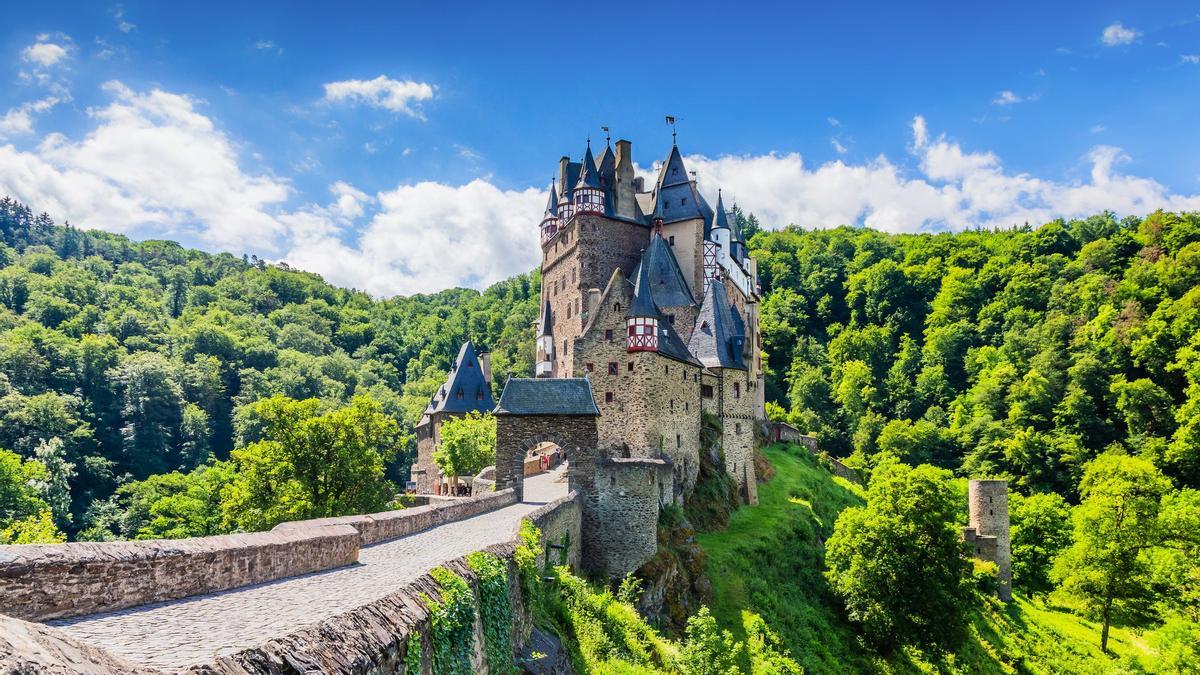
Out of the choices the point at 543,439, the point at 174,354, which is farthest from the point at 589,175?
the point at 174,354

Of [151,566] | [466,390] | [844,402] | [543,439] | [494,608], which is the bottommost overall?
[494,608]

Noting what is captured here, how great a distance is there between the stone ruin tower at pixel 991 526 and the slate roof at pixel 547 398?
30616 mm

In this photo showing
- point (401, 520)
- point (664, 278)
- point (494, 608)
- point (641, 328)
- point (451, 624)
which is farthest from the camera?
point (664, 278)

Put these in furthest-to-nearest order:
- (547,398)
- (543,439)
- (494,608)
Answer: (547,398) < (543,439) < (494,608)

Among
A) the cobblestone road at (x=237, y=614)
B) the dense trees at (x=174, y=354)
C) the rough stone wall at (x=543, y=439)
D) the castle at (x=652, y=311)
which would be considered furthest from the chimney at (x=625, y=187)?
the cobblestone road at (x=237, y=614)

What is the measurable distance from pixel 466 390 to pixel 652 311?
2320 cm

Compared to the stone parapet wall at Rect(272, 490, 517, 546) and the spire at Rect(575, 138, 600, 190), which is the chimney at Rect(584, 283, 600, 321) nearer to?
the spire at Rect(575, 138, 600, 190)

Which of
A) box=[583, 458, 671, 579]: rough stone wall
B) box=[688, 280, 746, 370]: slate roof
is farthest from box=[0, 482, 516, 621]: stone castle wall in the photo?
box=[688, 280, 746, 370]: slate roof

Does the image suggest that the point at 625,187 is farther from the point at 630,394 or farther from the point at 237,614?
the point at 237,614

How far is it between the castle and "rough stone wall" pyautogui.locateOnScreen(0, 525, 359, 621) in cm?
2031

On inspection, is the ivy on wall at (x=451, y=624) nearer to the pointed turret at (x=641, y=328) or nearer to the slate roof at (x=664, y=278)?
the pointed turret at (x=641, y=328)

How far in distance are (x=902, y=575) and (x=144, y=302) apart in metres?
128

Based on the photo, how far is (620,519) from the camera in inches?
950

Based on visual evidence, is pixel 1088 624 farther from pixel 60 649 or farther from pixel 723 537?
pixel 60 649
